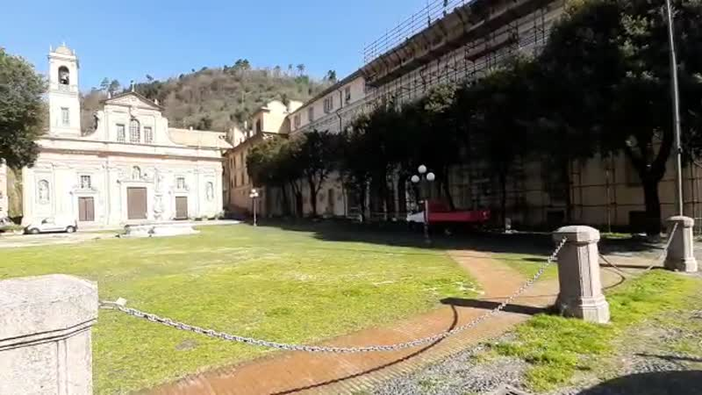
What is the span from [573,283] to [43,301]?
18.4 ft

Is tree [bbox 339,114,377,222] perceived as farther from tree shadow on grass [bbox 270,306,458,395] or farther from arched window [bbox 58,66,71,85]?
arched window [bbox 58,66,71,85]

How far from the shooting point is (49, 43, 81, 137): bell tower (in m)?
50.1

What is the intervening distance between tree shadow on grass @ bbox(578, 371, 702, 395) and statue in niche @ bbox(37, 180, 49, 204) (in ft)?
188

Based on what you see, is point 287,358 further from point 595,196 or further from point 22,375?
point 595,196

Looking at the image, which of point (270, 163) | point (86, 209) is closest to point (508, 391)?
point (270, 163)

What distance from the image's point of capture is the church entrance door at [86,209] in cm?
5041

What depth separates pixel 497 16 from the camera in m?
25.2

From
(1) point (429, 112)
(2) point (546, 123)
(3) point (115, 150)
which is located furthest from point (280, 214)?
(2) point (546, 123)

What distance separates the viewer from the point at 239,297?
7816mm

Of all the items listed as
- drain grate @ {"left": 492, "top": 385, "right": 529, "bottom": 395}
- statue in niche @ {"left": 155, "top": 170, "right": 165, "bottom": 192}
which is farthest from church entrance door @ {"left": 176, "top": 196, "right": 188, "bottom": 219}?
drain grate @ {"left": 492, "top": 385, "right": 529, "bottom": 395}

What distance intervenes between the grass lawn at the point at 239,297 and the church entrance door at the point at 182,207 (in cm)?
4432

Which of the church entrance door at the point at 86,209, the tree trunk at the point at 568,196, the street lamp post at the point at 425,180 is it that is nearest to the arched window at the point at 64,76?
the church entrance door at the point at 86,209

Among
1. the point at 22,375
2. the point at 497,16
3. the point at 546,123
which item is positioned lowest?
the point at 22,375

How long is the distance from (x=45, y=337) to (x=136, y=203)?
5768 centimetres
